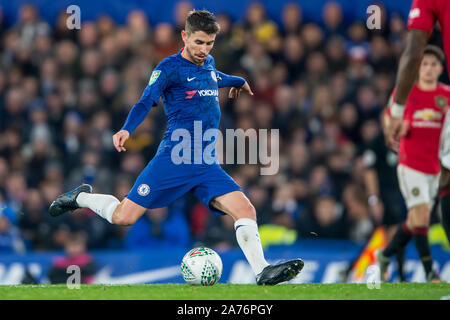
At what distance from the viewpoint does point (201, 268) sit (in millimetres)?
6387

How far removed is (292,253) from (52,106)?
16.0 feet

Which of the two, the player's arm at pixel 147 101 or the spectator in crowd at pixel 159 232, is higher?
the player's arm at pixel 147 101

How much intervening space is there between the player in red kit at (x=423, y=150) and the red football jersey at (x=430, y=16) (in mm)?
3110

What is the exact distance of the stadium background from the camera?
9.80m

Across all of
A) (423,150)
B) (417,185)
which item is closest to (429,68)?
(423,150)

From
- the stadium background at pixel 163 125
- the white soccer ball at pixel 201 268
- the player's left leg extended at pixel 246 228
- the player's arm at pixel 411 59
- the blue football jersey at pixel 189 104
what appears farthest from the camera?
the stadium background at pixel 163 125

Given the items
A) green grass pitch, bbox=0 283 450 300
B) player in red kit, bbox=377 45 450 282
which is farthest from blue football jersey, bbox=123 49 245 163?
player in red kit, bbox=377 45 450 282

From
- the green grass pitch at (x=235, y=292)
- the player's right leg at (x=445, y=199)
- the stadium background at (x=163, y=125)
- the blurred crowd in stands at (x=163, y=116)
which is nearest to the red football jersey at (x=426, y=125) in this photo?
the player's right leg at (x=445, y=199)

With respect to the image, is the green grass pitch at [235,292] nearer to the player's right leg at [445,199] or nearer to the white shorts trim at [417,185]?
the player's right leg at [445,199]

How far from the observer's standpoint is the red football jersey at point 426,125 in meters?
8.12
